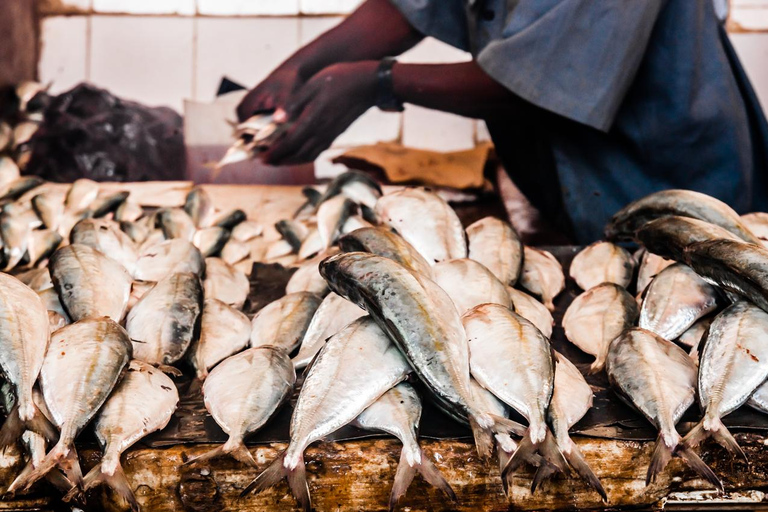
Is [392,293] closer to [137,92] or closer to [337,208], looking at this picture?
[337,208]

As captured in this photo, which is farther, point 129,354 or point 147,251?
point 147,251

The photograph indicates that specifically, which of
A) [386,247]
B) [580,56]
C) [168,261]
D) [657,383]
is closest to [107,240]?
[168,261]

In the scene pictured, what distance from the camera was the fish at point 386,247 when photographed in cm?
183

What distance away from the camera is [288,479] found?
4.38 ft

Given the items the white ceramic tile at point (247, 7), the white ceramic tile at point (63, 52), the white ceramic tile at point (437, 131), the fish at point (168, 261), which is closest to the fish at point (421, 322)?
the fish at point (168, 261)

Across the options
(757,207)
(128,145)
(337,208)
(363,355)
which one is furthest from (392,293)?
(128,145)

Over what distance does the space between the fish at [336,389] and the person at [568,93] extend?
64.4 inches

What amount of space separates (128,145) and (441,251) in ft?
10.4

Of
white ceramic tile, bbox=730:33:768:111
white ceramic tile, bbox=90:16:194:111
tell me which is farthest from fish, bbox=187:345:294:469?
white ceramic tile, bbox=730:33:768:111

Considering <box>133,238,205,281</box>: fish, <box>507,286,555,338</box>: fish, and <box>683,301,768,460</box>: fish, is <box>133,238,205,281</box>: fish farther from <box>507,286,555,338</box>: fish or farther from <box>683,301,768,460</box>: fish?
<box>683,301,768,460</box>: fish

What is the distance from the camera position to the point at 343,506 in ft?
4.99

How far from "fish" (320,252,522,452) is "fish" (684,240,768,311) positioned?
70 centimetres

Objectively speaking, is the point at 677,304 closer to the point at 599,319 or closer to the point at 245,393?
the point at 599,319

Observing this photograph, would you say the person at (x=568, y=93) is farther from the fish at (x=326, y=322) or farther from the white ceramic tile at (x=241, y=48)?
the fish at (x=326, y=322)
